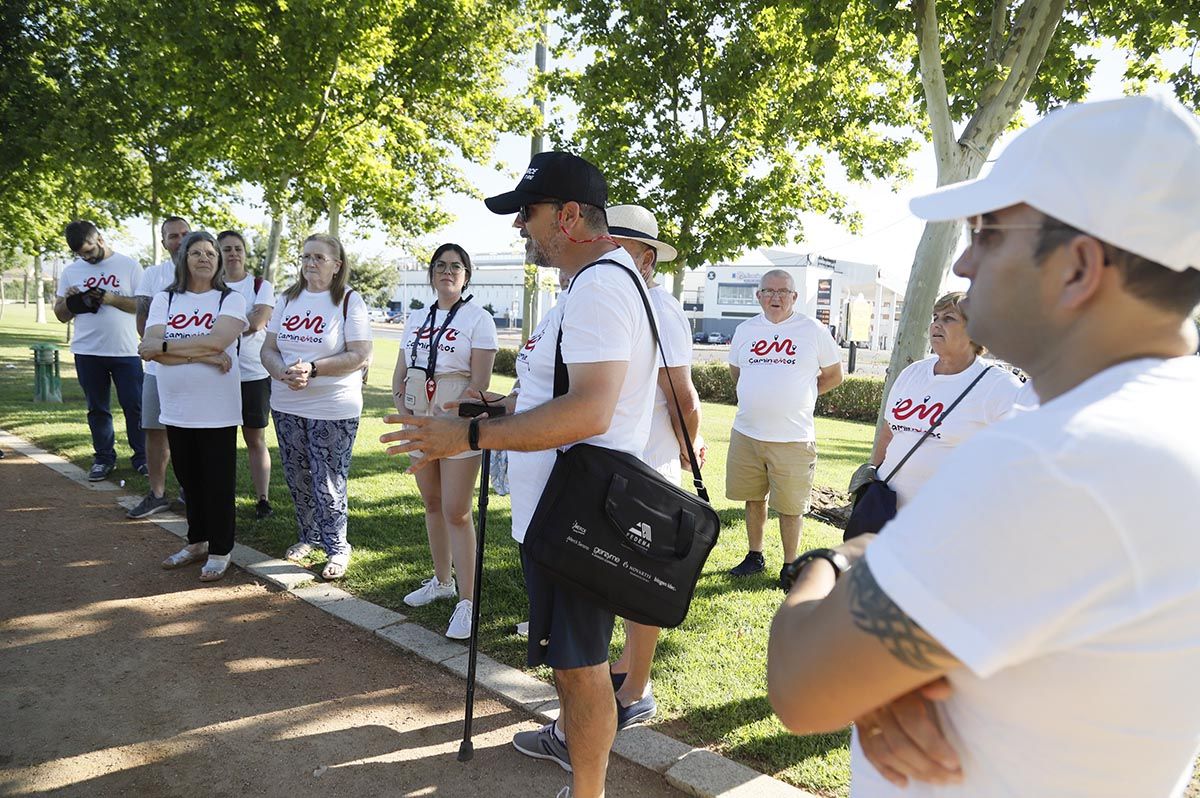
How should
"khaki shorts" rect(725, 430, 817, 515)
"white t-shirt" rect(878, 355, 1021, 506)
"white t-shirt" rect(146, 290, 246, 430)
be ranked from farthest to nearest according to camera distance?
"khaki shorts" rect(725, 430, 817, 515), "white t-shirt" rect(146, 290, 246, 430), "white t-shirt" rect(878, 355, 1021, 506)

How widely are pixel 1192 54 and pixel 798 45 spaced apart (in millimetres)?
5206

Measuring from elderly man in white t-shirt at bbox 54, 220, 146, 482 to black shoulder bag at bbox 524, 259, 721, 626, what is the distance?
614 centimetres

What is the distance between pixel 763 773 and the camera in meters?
3.09

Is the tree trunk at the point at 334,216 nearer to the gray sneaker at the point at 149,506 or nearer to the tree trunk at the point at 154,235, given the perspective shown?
the tree trunk at the point at 154,235

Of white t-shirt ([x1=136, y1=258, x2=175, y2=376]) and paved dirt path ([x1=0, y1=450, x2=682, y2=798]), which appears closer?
paved dirt path ([x1=0, y1=450, x2=682, y2=798])

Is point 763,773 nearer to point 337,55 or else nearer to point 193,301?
point 193,301

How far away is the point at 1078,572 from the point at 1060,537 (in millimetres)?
45

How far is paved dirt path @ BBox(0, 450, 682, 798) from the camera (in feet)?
9.87

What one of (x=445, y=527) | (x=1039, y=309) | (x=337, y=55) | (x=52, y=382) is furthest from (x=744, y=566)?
(x=52, y=382)

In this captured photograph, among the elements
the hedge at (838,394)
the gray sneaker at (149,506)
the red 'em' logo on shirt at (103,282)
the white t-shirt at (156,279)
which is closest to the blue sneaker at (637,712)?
the gray sneaker at (149,506)

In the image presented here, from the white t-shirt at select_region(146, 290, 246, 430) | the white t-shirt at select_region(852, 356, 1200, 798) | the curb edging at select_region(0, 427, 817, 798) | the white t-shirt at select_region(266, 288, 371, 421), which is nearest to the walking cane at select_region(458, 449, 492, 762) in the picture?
the curb edging at select_region(0, 427, 817, 798)

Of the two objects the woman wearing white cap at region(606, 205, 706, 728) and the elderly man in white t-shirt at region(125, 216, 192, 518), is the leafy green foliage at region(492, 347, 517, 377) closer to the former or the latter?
the elderly man in white t-shirt at region(125, 216, 192, 518)

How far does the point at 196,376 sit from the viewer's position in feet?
16.1

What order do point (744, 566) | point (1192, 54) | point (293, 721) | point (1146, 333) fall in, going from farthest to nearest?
1. point (1192, 54)
2. point (744, 566)
3. point (293, 721)
4. point (1146, 333)
